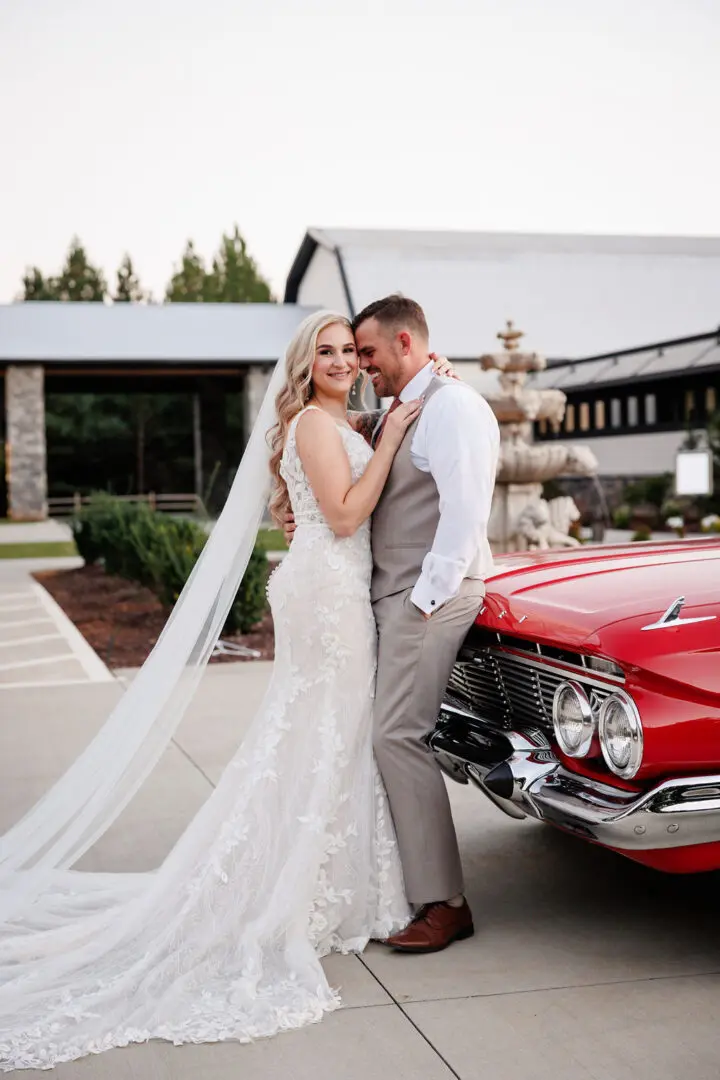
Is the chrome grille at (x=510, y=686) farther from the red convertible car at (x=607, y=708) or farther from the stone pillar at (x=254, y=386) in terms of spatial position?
the stone pillar at (x=254, y=386)

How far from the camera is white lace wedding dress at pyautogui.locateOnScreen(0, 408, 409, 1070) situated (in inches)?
131

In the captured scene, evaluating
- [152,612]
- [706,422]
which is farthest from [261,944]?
[706,422]

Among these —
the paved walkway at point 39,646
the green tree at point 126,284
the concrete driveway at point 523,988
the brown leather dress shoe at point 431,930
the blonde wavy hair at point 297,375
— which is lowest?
the concrete driveway at point 523,988

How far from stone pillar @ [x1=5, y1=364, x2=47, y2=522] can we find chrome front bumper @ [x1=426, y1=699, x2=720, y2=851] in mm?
26994

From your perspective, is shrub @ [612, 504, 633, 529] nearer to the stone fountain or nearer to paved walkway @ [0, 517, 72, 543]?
the stone fountain

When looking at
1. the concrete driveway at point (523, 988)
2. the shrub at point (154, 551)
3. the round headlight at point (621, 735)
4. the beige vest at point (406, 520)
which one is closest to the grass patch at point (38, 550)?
the shrub at point (154, 551)

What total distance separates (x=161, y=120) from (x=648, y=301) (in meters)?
15.9

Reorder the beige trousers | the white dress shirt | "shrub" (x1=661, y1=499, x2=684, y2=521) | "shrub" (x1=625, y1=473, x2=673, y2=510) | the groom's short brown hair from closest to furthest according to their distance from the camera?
the white dress shirt, the beige trousers, the groom's short brown hair, "shrub" (x1=661, y1=499, x2=684, y2=521), "shrub" (x1=625, y1=473, x2=673, y2=510)

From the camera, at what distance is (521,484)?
43.0 ft

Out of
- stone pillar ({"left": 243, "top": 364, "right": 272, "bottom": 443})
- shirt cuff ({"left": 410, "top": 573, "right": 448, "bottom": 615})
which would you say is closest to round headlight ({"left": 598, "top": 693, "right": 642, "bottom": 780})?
shirt cuff ({"left": 410, "top": 573, "right": 448, "bottom": 615})

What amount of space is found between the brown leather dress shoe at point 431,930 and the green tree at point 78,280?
233 feet

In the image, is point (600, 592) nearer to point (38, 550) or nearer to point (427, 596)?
point (427, 596)

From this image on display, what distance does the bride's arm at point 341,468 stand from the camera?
3.61m

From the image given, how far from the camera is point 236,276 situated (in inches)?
2817
